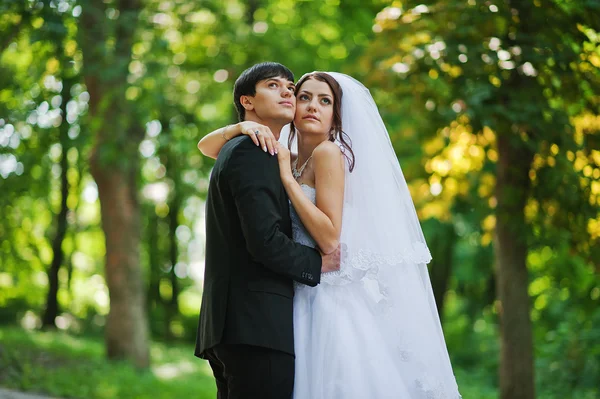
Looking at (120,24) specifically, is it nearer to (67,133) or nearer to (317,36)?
(67,133)

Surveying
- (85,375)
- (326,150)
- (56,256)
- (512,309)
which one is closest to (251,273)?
(326,150)

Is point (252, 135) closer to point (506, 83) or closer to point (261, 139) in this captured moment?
point (261, 139)

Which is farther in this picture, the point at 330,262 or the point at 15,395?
the point at 15,395

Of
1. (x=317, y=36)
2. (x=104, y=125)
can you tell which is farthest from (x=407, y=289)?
(x=317, y=36)

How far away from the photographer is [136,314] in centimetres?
1095

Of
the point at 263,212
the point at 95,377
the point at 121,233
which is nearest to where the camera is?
the point at 263,212

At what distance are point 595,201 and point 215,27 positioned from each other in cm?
662

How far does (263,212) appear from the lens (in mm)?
2969

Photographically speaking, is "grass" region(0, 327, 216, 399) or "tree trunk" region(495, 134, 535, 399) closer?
"tree trunk" region(495, 134, 535, 399)

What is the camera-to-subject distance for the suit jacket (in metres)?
2.98

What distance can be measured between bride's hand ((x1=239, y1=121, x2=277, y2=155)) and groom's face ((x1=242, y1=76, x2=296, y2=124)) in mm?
173

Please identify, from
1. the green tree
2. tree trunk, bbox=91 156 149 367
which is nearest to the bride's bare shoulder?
the green tree

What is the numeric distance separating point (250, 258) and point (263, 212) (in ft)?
0.76

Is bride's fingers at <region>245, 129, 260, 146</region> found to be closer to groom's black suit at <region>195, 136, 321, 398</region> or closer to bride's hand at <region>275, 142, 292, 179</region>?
groom's black suit at <region>195, 136, 321, 398</region>
